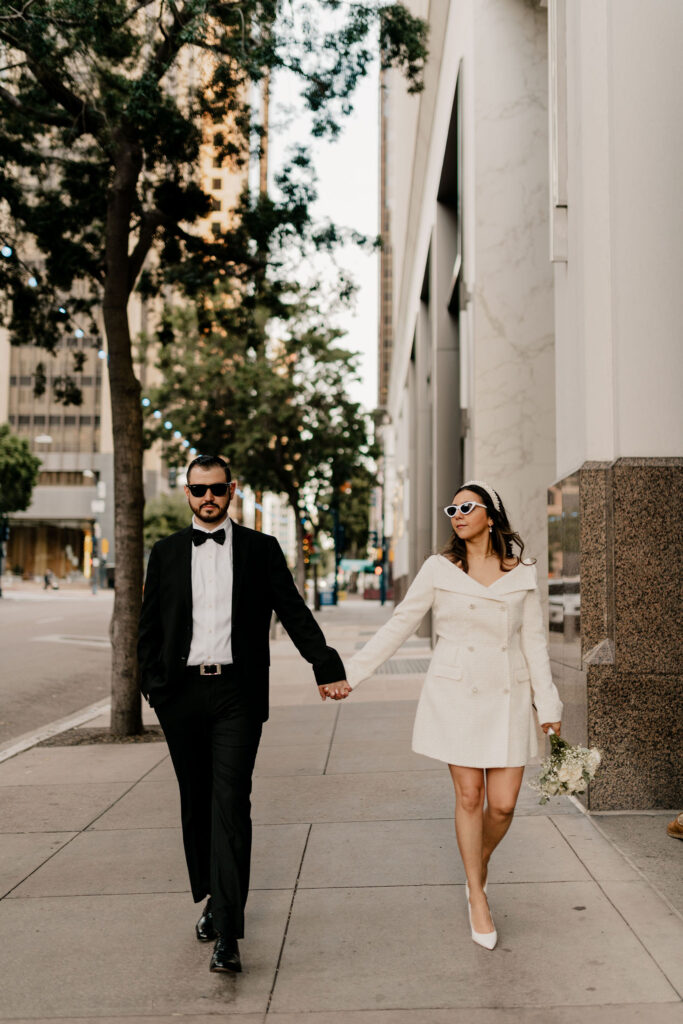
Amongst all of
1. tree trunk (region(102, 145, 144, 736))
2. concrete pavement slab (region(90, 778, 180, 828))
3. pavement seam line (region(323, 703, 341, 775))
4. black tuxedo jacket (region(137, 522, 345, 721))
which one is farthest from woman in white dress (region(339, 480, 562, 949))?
tree trunk (region(102, 145, 144, 736))

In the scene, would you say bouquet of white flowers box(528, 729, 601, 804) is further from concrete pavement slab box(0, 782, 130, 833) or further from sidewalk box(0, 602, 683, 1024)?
concrete pavement slab box(0, 782, 130, 833)

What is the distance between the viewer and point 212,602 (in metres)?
4.24

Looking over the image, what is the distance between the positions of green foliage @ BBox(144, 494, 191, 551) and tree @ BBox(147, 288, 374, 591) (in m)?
52.6

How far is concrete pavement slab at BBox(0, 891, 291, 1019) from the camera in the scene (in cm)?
378

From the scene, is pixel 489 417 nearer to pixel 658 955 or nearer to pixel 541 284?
pixel 541 284

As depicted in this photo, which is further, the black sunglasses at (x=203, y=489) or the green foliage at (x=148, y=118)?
the green foliage at (x=148, y=118)

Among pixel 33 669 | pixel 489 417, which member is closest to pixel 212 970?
pixel 489 417

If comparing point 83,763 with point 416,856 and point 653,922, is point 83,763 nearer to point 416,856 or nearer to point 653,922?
point 416,856

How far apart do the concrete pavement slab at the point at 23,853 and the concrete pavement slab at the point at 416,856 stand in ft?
4.70

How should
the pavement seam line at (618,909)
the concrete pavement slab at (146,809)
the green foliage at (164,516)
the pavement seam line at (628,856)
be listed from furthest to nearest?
the green foliage at (164,516) → the concrete pavement slab at (146,809) → the pavement seam line at (628,856) → the pavement seam line at (618,909)

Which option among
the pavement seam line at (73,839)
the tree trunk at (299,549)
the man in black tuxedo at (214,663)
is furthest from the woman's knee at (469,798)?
the tree trunk at (299,549)

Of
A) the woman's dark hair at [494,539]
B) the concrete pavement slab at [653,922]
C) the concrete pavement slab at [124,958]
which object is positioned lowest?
the concrete pavement slab at [124,958]

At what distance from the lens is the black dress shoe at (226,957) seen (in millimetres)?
3982

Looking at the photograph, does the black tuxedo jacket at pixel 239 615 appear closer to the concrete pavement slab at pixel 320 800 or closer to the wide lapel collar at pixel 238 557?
the wide lapel collar at pixel 238 557
